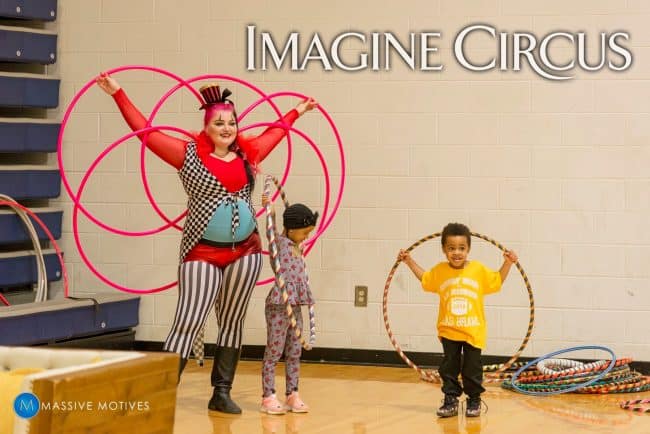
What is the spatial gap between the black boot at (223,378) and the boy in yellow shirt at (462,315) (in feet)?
3.81

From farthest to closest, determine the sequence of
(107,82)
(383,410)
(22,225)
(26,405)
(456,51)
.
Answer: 1. (22,225)
2. (456,51)
3. (383,410)
4. (107,82)
5. (26,405)

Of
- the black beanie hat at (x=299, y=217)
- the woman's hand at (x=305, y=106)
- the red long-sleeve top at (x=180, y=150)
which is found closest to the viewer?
the red long-sleeve top at (x=180, y=150)

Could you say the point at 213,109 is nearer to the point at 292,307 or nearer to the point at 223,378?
the point at 292,307

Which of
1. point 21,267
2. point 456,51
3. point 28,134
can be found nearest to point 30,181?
point 28,134

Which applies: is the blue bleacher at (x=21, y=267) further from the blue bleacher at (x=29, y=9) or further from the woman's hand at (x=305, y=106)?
the woman's hand at (x=305, y=106)

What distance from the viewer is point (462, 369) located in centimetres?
636

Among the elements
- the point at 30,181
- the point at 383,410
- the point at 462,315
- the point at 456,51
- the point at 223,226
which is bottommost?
the point at 383,410

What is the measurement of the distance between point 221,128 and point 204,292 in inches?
34.9

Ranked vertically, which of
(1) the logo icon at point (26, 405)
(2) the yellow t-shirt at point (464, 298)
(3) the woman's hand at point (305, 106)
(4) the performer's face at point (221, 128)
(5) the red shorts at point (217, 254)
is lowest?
(1) the logo icon at point (26, 405)

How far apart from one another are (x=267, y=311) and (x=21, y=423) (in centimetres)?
259

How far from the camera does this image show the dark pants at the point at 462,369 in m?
6.30

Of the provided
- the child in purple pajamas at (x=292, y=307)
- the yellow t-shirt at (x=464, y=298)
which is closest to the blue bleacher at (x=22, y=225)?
the child in purple pajamas at (x=292, y=307)

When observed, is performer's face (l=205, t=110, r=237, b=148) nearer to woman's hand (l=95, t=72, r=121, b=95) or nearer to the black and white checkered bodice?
the black and white checkered bodice

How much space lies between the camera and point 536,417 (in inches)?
249
